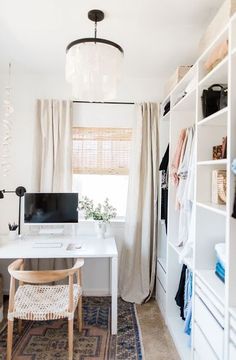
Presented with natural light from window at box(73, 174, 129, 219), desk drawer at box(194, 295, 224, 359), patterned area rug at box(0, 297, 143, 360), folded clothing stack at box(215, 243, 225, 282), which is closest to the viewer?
desk drawer at box(194, 295, 224, 359)

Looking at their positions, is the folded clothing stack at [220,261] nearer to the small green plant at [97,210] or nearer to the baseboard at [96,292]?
the small green plant at [97,210]

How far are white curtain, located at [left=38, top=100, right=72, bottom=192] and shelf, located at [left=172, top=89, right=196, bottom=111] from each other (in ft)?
3.98

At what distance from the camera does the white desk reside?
2324 mm

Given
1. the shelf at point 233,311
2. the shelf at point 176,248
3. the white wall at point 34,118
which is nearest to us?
the shelf at point 233,311

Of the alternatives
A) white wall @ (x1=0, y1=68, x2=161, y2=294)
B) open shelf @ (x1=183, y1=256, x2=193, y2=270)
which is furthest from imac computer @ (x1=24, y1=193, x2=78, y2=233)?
open shelf @ (x1=183, y1=256, x2=193, y2=270)

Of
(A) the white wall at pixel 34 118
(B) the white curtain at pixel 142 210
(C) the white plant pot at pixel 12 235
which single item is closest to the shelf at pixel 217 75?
(B) the white curtain at pixel 142 210

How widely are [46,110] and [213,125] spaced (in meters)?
1.90

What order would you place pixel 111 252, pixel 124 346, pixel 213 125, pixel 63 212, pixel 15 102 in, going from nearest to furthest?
1. pixel 213 125
2. pixel 124 346
3. pixel 111 252
4. pixel 63 212
5. pixel 15 102

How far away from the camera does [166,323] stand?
2.50m

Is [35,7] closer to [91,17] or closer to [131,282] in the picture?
[91,17]

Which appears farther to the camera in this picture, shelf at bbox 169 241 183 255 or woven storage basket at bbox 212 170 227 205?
shelf at bbox 169 241 183 255

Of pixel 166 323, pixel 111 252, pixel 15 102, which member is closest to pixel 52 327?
pixel 111 252

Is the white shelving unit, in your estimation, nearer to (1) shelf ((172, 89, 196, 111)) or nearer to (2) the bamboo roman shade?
(1) shelf ((172, 89, 196, 111))

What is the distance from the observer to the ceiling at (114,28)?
5.97ft
